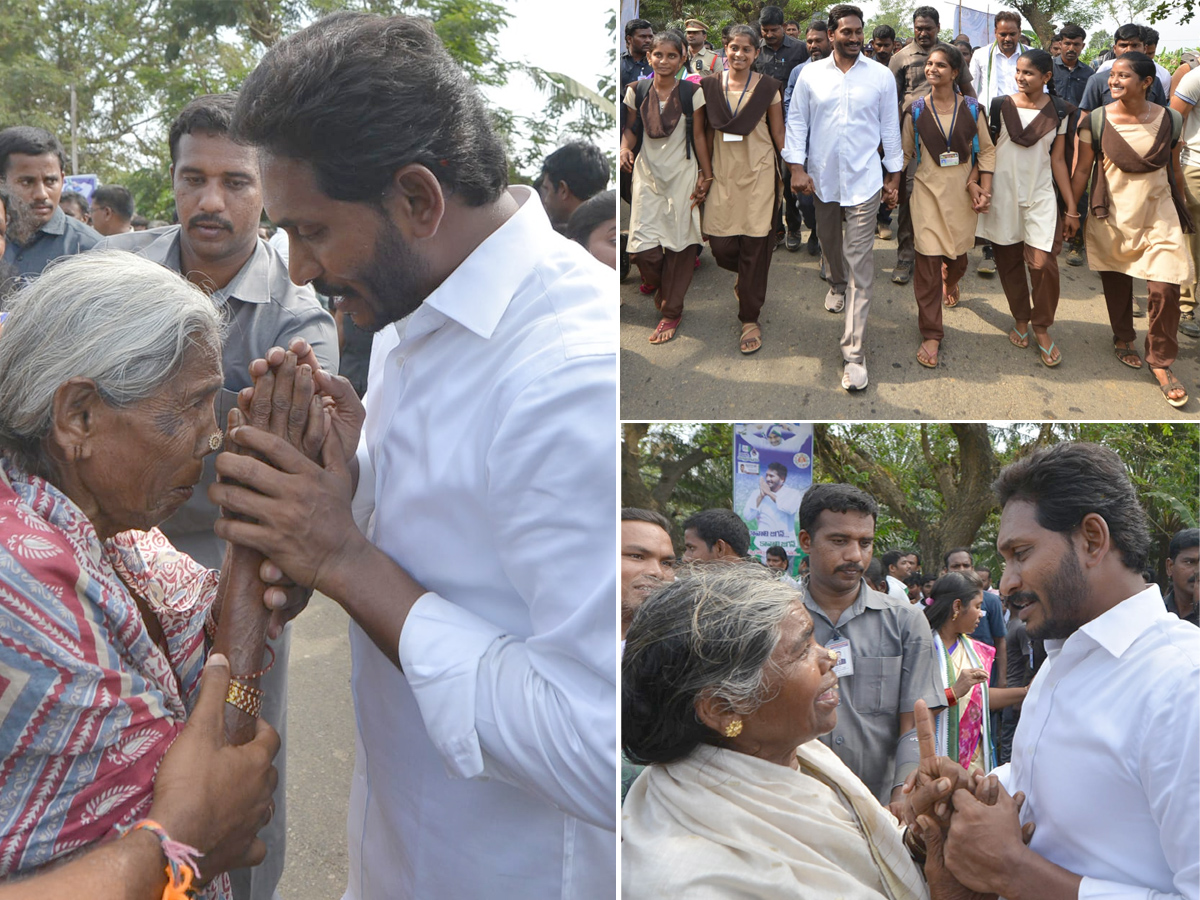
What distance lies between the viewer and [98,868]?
1.39m

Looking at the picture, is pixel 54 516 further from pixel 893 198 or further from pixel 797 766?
pixel 893 198

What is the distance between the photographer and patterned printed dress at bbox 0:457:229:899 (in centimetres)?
135

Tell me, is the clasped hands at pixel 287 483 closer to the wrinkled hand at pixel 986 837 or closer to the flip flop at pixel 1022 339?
the wrinkled hand at pixel 986 837

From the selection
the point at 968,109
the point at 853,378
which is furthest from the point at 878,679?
the point at 968,109

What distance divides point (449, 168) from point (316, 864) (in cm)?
263

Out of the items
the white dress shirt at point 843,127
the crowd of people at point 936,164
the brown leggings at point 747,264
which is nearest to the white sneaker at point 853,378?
the brown leggings at point 747,264

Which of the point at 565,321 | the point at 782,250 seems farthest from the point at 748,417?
the point at 782,250

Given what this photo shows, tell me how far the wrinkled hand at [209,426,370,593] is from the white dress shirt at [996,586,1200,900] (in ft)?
4.24

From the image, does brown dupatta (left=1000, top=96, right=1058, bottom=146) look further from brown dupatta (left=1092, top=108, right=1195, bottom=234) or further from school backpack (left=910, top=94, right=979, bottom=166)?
brown dupatta (left=1092, top=108, right=1195, bottom=234)

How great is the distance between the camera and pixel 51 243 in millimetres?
4352

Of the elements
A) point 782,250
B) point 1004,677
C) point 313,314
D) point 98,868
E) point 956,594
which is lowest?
point 1004,677

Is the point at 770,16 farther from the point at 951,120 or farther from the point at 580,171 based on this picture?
the point at 580,171

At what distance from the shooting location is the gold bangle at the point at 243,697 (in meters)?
1.62

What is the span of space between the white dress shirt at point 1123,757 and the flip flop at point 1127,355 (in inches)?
133
